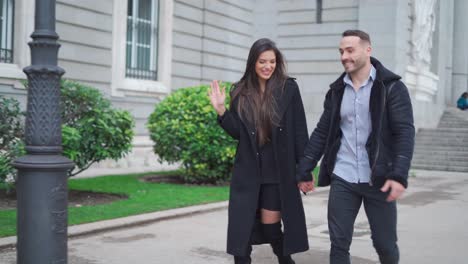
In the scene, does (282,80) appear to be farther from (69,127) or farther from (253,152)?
(69,127)

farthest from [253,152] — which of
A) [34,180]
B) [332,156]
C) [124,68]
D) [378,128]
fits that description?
[124,68]

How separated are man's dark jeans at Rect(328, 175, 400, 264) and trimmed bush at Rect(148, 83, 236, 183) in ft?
24.3

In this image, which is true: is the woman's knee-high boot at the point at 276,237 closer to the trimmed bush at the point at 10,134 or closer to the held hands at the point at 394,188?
the held hands at the point at 394,188

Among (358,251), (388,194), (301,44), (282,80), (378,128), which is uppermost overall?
(301,44)

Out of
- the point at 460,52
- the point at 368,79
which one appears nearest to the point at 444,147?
the point at 460,52

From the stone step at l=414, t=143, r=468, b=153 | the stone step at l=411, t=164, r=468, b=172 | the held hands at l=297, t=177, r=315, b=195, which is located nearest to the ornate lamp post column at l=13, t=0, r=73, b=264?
the held hands at l=297, t=177, r=315, b=195

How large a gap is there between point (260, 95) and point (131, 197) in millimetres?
5914

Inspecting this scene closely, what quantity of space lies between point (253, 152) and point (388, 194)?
103cm

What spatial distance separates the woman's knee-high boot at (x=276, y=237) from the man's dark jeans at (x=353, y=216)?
0.44 m

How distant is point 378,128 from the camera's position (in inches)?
175

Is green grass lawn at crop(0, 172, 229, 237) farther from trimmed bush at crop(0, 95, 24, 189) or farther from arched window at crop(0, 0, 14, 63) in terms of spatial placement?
arched window at crop(0, 0, 14, 63)

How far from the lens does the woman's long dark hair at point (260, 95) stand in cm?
480

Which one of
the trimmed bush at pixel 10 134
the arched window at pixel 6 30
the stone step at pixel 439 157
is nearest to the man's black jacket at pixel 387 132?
the trimmed bush at pixel 10 134

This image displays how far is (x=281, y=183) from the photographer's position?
4.73 metres
